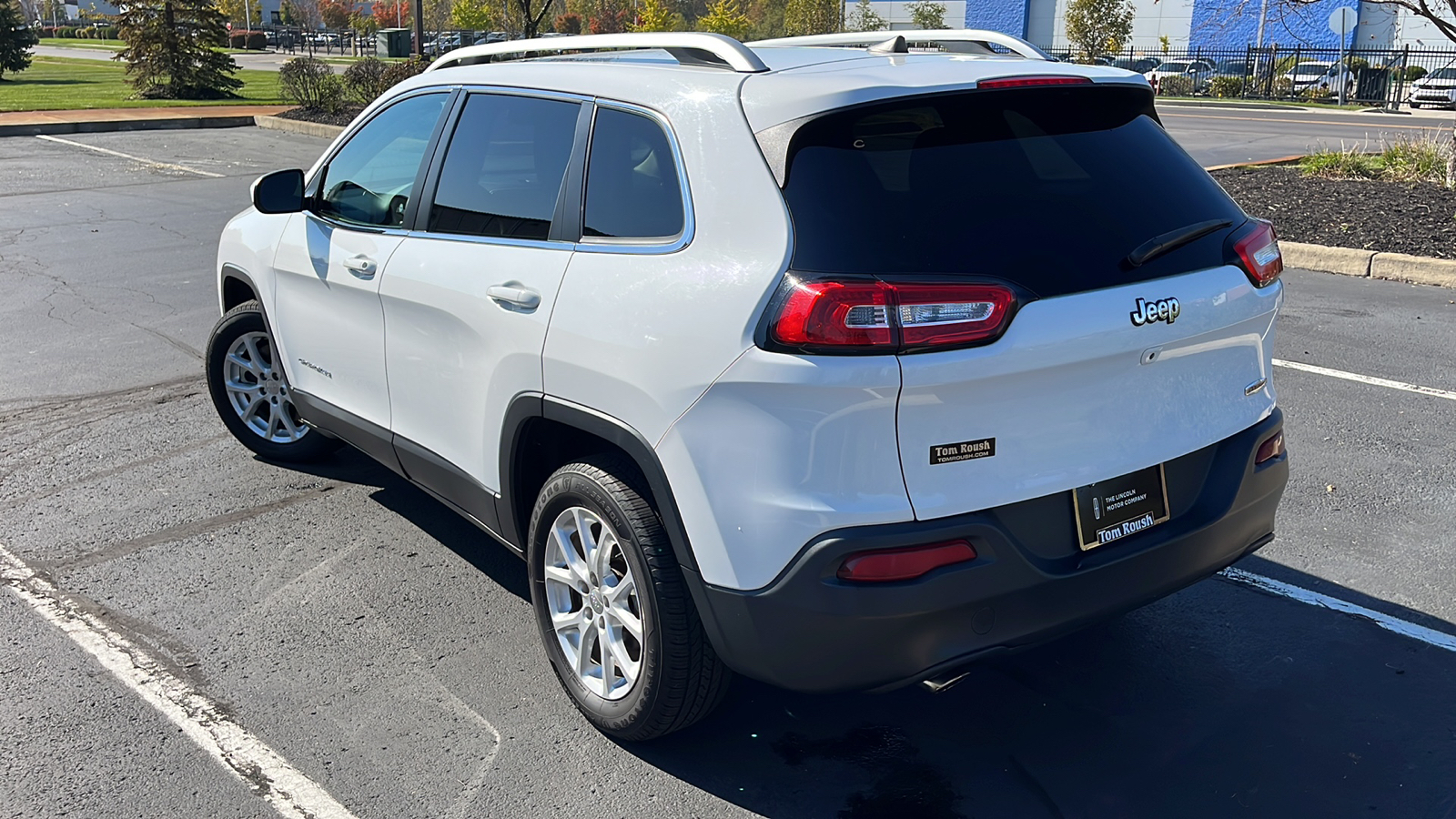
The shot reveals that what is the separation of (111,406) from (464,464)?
353 cm

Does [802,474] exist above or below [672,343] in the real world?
below

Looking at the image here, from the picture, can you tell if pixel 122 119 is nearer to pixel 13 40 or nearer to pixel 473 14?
pixel 13 40

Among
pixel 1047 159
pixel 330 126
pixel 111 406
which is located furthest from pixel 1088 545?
pixel 330 126

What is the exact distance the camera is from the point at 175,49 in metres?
27.4

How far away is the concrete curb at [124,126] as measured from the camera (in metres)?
21.1

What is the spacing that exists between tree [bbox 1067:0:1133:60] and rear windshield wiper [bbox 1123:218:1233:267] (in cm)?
5026

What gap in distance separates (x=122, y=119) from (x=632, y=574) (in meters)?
23.2

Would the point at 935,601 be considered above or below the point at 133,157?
above

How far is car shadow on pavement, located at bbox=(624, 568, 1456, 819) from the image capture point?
10.1ft

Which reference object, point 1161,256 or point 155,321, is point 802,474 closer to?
point 1161,256

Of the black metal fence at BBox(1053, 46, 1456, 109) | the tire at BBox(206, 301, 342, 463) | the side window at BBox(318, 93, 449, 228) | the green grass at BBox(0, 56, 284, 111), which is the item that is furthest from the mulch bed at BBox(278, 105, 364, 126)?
the black metal fence at BBox(1053, 46, 1456, 109)

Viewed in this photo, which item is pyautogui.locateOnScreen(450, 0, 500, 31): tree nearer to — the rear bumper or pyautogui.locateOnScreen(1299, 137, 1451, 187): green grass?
pyautogui.locateOnScreen(1299, 137, 1451, 187): green grass

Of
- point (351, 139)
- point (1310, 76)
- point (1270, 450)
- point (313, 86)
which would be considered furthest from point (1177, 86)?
point (1270, 450)

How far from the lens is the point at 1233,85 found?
132 ft
